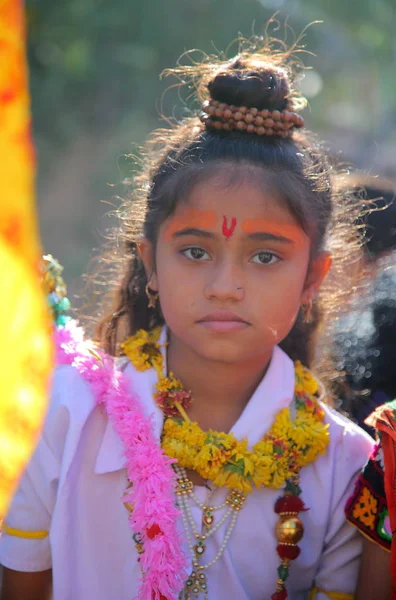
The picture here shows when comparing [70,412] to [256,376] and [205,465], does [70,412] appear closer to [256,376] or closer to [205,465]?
[205,465]

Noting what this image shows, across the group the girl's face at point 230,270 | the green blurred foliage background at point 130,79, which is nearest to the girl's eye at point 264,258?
the girl's face at point 230,270

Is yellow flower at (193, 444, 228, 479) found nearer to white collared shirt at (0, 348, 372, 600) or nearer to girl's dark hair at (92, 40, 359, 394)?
white collared shirt at (0, 348, 372, 600)

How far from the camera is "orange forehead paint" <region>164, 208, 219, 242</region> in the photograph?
207 cm

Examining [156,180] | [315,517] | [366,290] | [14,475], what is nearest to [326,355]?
[366,290]

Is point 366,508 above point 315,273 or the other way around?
the other way around

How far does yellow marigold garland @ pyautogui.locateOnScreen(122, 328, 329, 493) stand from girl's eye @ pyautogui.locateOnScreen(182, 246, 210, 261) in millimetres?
344

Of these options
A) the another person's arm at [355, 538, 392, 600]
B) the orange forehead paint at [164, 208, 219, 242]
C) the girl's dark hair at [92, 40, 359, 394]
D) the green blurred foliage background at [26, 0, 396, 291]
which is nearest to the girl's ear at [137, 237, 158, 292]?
the girl's dark hair at [92, 40, 359, 394]

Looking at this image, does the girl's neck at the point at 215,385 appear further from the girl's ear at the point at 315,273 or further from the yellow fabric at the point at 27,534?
the yellow fabric at the point at 27,534

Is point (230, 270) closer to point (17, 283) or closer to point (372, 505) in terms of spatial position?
point (372, 505)

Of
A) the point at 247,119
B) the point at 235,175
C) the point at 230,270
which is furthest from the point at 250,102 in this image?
the point at 230,270

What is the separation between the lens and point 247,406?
2.22m

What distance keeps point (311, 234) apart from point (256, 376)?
430 millimetres

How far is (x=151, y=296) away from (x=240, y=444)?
1.65 feet

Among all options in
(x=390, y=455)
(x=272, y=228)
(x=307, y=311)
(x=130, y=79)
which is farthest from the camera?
(x=130, y=79)
